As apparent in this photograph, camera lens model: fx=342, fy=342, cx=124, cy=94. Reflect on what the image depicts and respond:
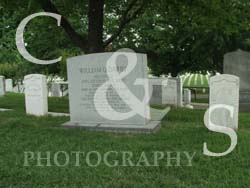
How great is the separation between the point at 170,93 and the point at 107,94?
24.9 feet

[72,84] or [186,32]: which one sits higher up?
[186,32]

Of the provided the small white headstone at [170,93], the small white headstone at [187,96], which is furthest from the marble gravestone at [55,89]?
the small white headstone at [170,93]

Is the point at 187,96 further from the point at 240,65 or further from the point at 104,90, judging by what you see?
the point at 104,90

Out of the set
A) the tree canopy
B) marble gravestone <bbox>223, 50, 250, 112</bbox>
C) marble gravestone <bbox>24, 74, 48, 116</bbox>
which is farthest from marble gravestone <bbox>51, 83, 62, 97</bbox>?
marble gravestone <bbox>24, 74, 48, 116</bbox>

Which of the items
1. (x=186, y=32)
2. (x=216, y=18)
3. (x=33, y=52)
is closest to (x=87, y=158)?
(x=216, y=18)

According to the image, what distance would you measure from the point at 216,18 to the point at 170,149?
6.20 metres

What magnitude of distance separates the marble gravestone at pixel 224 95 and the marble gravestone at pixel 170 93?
7.42 m

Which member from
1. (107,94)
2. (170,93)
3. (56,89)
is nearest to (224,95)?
(107,94)

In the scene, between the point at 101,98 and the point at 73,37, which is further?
the point at 73,37

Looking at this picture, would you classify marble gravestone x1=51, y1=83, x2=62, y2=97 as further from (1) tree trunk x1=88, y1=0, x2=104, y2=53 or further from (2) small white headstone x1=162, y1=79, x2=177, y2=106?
(1) tree trunk x1=88, y1=0, x2=104, y2=53

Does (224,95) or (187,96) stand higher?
(224,95)

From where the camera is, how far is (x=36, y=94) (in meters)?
9.20

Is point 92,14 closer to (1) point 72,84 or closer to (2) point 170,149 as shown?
(1) point 72,84

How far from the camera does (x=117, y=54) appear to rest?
730 centimetres
